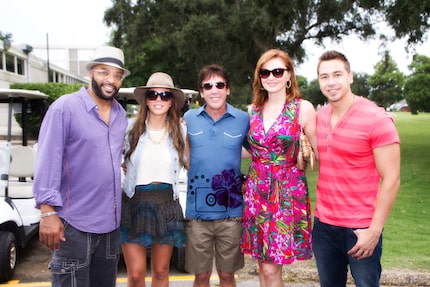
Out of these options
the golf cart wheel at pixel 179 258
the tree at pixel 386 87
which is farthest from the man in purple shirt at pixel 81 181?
the tree at pixel 386 87

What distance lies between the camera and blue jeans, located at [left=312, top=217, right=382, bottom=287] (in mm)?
2559

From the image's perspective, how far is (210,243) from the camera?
322cm

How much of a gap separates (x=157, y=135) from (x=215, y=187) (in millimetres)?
603

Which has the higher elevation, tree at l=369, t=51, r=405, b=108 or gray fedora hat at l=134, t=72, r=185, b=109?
tree at l=369, t=51, r=405, b=108

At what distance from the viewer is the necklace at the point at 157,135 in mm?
3162

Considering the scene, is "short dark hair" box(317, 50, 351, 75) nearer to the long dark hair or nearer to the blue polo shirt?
the blue polo shirt

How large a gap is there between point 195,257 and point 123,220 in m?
0.63

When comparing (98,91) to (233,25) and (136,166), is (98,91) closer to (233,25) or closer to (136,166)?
(136,166)

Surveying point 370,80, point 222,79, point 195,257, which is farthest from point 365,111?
point 370,80

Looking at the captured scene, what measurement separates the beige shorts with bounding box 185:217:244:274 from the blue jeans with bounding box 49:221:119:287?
63 cm

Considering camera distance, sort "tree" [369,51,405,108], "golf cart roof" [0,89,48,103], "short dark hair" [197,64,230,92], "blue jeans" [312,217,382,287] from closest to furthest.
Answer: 1. "blue jeans" [312,217,382,287]
2. "short dark hair" [197,64,230,92]
3. "golf cart roof" [0,89,48,103]
4. "tree" [369,51,405,108]

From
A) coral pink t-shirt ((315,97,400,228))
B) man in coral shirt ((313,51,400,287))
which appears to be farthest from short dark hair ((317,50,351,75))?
coral pink t-shirt ((315,97,400,228))

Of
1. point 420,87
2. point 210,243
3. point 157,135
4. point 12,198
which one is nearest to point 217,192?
point 210,243

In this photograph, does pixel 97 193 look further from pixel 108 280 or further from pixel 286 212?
pixel 286 212
